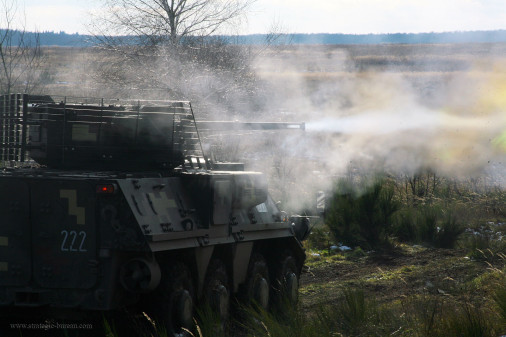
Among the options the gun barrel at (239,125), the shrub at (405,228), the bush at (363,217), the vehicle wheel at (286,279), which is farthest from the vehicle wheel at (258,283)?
the shrub at (405,228)

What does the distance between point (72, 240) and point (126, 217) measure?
59cm

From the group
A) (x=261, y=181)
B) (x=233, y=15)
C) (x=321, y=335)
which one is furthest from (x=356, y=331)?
(x=233, y=15)

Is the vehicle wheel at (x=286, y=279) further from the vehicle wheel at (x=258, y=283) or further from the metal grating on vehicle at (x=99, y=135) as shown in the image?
the metal grating on vehicle at (x=99, y=135)

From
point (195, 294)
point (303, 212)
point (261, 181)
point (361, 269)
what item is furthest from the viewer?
point (303, 212)

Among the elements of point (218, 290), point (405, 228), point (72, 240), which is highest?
point (72, 240)

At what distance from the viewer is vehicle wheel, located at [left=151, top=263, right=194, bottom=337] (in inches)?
336

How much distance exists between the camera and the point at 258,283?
1095 centimetres

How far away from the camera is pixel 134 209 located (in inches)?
323

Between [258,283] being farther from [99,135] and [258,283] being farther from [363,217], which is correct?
[363,217]

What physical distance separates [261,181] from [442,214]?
9928mm

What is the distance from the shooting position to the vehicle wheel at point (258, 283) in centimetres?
1076

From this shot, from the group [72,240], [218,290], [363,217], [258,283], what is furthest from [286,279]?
[363,217]

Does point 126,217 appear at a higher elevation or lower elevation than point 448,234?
higher

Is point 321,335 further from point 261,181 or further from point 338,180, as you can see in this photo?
point 338,180
